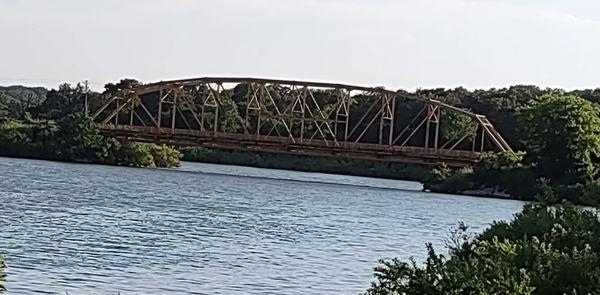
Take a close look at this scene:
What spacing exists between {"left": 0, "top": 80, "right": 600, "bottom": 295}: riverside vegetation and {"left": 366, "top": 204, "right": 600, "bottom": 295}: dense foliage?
20mm

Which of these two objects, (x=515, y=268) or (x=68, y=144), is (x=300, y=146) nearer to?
(x=68, y=144)

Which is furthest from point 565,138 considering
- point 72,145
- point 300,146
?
point 72,145

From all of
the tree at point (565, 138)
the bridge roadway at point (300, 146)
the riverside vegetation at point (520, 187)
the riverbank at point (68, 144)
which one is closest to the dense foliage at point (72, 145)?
the riverbank at point (68, 144)

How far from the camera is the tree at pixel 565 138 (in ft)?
288

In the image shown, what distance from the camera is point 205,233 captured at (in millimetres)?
48156

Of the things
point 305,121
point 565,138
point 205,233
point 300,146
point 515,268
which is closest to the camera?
point 515,268

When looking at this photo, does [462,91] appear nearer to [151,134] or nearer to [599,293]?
[151,134]

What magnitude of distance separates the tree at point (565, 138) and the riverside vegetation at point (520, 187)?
0.07 metres

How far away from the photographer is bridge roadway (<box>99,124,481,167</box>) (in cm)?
10406

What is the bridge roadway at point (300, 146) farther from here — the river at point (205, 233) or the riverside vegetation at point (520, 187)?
the river at point (205, 233)

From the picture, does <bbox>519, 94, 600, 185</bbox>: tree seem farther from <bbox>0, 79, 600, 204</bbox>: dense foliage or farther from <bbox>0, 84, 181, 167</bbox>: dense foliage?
<bbox>0, 84, 181, 167</bbox>: dense foliage

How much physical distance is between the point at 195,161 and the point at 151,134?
42.7 metres

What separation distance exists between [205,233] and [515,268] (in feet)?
90.7

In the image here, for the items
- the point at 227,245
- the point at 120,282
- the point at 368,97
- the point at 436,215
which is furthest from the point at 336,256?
the point at 368,97
